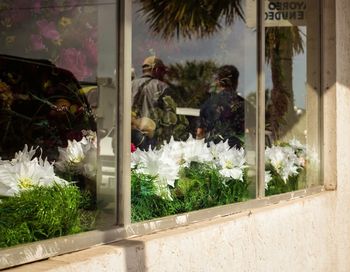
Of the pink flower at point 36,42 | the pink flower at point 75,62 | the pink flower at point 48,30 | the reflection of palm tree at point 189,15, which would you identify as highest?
the reflection of palm tree at point 189,15

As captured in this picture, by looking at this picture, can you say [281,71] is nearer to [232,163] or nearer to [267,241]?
[232,163]

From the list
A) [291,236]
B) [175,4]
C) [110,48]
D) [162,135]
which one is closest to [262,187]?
[291,236]

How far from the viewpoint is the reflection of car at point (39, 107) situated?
2.74 m

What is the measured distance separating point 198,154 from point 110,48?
116 centimetres

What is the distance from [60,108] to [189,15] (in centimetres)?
150

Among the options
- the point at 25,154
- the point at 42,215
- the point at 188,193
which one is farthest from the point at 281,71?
the point at 42,215

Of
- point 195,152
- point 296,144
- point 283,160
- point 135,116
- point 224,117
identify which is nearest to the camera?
point 135,116

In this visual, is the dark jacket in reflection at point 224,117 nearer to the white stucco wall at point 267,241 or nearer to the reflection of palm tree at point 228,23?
the reflection of palm tree at point 228,23

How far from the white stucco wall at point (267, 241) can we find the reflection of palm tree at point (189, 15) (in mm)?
1237

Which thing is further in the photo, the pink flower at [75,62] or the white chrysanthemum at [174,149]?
the white chrysanthemum at [174,149]

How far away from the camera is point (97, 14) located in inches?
118

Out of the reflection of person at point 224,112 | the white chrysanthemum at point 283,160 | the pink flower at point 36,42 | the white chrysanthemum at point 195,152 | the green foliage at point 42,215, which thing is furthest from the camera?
the white chrysanthemum at point 283,160

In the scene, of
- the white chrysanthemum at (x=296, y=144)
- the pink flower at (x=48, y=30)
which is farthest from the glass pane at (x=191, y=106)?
the white chrysanthemum at (x=296, y=144)

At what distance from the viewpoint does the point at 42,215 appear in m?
2.59
